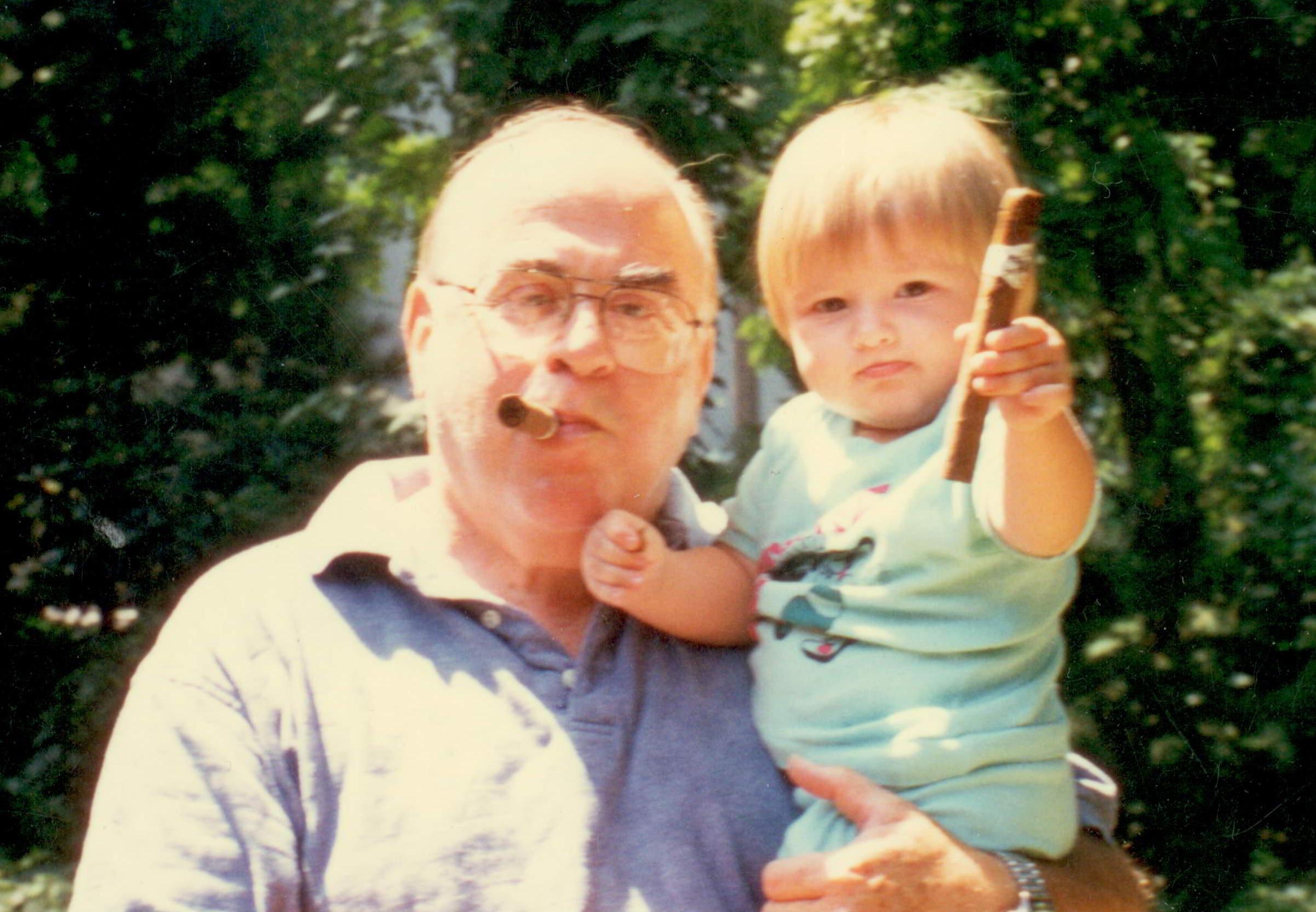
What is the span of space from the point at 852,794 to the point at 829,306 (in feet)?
2.00

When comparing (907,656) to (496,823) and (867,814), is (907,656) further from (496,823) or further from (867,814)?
(496,823)

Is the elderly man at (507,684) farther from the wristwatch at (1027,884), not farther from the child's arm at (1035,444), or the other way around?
the child's arm at (1035,444)

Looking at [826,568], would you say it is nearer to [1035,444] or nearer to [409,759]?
[1035,444]

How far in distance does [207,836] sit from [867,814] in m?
0.74

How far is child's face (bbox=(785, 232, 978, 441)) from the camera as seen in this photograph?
1.73 metres

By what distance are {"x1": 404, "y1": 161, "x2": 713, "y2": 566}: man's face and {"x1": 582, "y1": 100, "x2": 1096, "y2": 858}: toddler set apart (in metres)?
0.08

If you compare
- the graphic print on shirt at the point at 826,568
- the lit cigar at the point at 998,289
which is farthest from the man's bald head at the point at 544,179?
the lit cigar at the point at 998,289

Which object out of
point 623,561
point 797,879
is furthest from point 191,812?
point 797,879

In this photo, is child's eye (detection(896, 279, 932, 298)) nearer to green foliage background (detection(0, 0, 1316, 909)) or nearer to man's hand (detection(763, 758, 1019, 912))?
man's hand (detection(763, 758, 1019, 912))

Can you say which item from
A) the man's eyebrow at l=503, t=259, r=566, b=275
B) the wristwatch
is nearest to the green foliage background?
the man's eyebrow at l=503, t=259, r=566, b=275

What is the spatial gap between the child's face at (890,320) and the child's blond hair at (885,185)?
0.06 ft

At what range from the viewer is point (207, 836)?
1.58 meters

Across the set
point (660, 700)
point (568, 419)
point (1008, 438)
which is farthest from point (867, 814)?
point (568, 419)

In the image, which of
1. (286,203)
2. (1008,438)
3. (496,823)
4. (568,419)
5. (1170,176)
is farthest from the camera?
(286,203)
